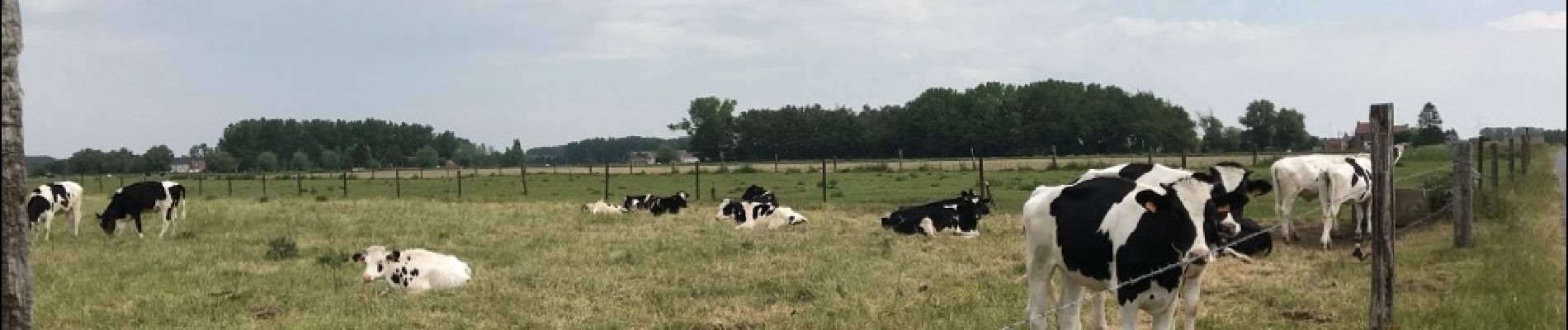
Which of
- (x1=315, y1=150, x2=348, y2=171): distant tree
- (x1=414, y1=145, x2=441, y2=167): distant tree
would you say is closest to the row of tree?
(x1=414, y1=145, x2=441, y2=167): distant tree

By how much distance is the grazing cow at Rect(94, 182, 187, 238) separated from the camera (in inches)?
679

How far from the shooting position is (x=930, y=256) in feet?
41.9

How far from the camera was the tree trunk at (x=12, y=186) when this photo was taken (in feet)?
7.25

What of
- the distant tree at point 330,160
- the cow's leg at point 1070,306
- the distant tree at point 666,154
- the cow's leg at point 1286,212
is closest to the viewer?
the cow's leg at point 1070,306

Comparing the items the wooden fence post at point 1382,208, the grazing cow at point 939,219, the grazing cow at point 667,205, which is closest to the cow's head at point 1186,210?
the wooden fence post at point 1382,208

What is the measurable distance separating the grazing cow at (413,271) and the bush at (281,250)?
3491 mm

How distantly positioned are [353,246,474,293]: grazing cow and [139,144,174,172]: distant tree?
117m

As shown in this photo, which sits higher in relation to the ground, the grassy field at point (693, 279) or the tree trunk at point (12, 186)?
the tree trunk at point (12, 186)

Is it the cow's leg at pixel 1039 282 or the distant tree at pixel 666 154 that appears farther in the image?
the distant tree at pixel 666 154

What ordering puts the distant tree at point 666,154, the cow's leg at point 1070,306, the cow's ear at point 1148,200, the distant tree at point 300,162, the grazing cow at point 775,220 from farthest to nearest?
the distant tree at point 300,162
the distant tree at point 666,154
the grazing cow at point 775,220
the cow's leg at point 1070,306
the cow's ear at point 1148,200

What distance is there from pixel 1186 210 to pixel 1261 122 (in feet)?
305

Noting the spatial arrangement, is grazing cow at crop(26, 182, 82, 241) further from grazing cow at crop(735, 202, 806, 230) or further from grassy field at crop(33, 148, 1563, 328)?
grazing cow at crop(735, 202, 806, 230)

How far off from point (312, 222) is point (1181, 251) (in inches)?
646

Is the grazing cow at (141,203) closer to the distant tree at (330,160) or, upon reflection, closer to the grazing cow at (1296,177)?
the grazing cow at (1296,177)
